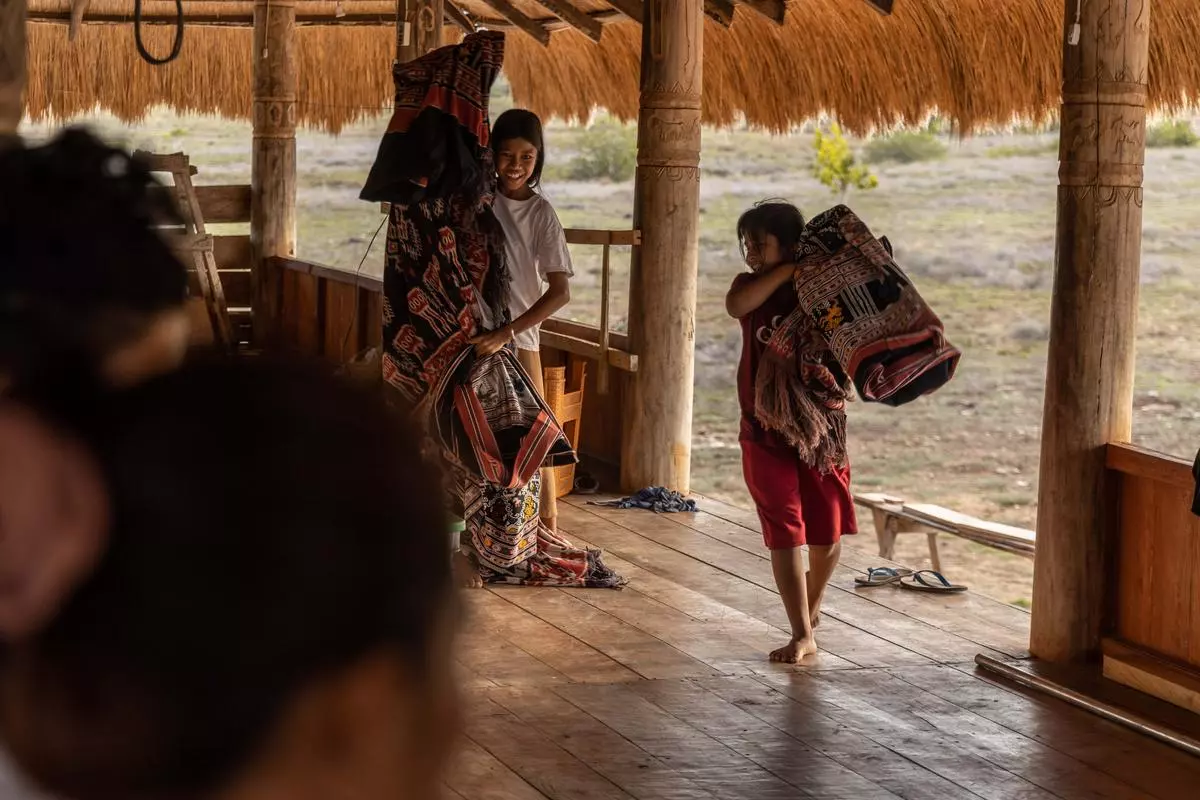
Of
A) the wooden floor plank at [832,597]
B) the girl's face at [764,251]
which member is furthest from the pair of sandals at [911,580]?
the girl's face at [764,251]

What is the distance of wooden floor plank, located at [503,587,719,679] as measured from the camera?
4262 mm

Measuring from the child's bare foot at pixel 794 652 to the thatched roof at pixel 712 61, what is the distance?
116 inches

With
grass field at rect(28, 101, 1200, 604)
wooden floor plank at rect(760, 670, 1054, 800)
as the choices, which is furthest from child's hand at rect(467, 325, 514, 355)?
grass field at rect(28, 101, 1200, 604)

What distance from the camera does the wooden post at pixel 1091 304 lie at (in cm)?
410

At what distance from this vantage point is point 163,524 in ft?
1.34

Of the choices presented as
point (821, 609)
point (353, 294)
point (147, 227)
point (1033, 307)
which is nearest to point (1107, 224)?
point (821, 609)

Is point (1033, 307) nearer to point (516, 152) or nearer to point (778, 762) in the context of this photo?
point (516, 152)

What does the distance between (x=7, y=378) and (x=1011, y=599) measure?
44.8 ft

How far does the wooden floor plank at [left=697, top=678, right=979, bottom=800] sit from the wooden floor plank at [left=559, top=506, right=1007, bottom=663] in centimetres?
67

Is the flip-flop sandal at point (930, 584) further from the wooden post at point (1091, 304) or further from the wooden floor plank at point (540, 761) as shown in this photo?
the wooden floor plank at point (540, 761)

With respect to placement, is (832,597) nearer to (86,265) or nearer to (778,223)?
(778,223)

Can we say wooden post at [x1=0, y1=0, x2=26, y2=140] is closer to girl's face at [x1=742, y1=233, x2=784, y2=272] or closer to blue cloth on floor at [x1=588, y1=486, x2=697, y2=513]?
girl's face at [x1=742, y1=233, x2=784, y2=272]

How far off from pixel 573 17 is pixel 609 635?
480cm

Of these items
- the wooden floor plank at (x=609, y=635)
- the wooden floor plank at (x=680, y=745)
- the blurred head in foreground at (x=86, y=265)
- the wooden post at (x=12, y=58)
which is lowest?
the wooden floor plank at (x=680, y=745)
